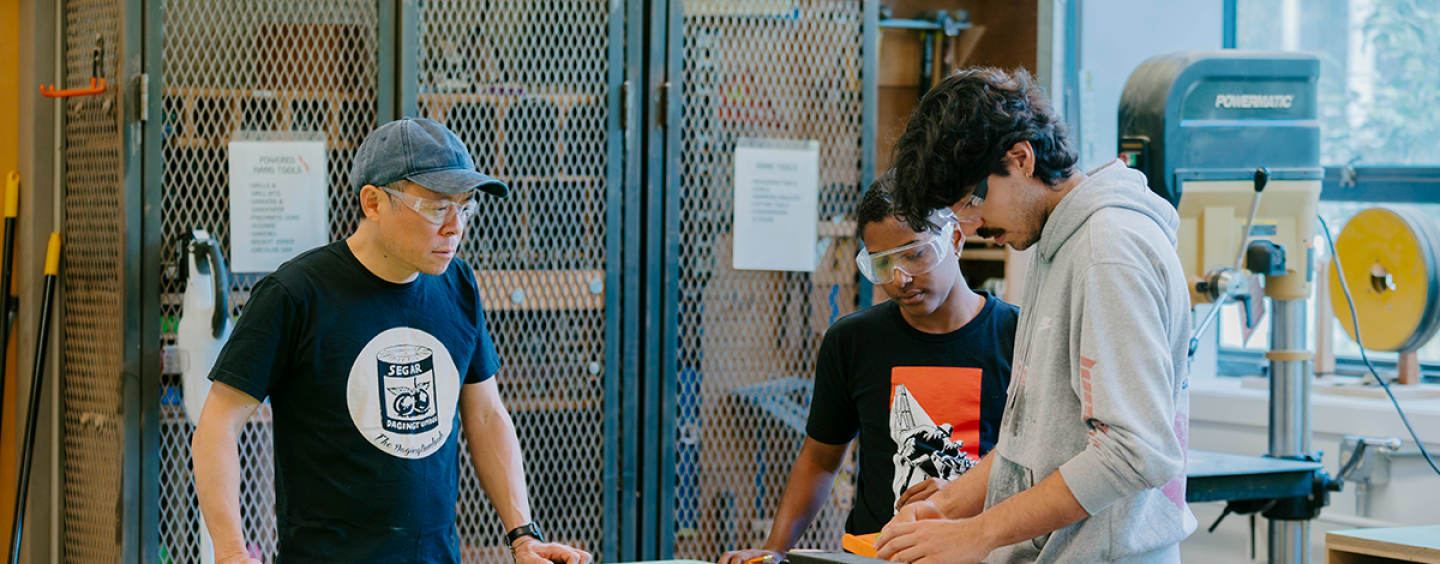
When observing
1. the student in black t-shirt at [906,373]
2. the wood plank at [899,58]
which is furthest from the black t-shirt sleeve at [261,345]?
the wood plank at [899,58]

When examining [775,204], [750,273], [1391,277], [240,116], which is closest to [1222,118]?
[1391,277]

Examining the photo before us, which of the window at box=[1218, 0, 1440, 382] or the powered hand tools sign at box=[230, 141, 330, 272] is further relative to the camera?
the window at box=[1218, 0, 1440, 382]

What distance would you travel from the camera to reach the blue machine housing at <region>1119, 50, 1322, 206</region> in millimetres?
2846

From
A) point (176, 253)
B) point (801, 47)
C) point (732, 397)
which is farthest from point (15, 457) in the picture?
point (801, 47)

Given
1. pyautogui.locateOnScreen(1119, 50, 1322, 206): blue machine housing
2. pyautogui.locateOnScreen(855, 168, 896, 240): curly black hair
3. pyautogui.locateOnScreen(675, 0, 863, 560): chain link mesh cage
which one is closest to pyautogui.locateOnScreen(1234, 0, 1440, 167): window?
pyautogui.locateOnScreen(1119, 50, 1322, 206): blue machine housing

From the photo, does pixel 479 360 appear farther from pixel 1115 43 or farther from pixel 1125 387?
pixel 1115 43

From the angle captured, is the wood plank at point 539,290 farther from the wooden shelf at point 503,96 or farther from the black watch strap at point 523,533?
the black watch strap at point 523,533

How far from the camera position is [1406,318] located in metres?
3.18

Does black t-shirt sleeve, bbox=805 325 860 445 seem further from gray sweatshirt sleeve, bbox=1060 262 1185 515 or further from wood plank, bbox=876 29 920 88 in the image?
wood plank, bbox=876 29 920 88

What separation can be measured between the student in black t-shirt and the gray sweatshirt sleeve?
1.90 feet

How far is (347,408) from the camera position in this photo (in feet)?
6.11

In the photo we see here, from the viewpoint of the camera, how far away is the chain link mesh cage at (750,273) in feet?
9.84

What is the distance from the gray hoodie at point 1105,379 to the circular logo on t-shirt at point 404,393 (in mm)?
997

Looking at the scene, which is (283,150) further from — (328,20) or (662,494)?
(662,494)
